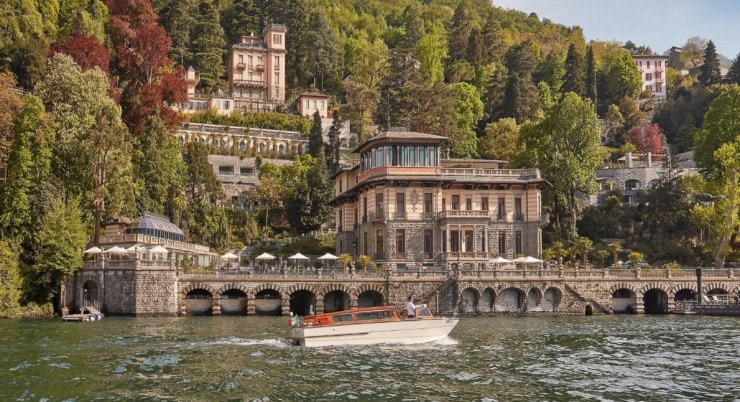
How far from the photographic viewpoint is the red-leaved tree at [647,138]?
118 m

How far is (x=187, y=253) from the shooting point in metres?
71.0

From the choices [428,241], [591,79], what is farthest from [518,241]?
[591,79]

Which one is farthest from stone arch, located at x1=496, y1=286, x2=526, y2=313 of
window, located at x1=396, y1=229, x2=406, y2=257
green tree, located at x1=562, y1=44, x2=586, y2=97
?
green tree, located at x1=562, y1=44, x2=586, y2=97

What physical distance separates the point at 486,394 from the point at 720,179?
2355 inches

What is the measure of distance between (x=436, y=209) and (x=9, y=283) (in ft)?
117

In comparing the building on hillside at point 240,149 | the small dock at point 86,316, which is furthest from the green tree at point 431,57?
the small dock at point 86,316

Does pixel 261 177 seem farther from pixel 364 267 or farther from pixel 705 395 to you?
pixel 705 395

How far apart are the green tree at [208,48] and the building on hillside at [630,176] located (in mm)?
56707

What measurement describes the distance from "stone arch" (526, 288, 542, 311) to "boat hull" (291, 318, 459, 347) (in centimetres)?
2417

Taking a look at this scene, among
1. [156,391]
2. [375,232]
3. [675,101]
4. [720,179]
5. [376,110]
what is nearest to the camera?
[156,391]

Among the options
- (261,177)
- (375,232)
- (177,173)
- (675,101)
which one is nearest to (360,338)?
A: (375,232)

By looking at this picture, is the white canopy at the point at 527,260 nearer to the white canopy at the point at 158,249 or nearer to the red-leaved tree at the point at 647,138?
the white canopy at the point at 158,249

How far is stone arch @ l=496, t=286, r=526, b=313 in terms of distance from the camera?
215ft

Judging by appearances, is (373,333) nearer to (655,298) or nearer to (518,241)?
(518,241)
